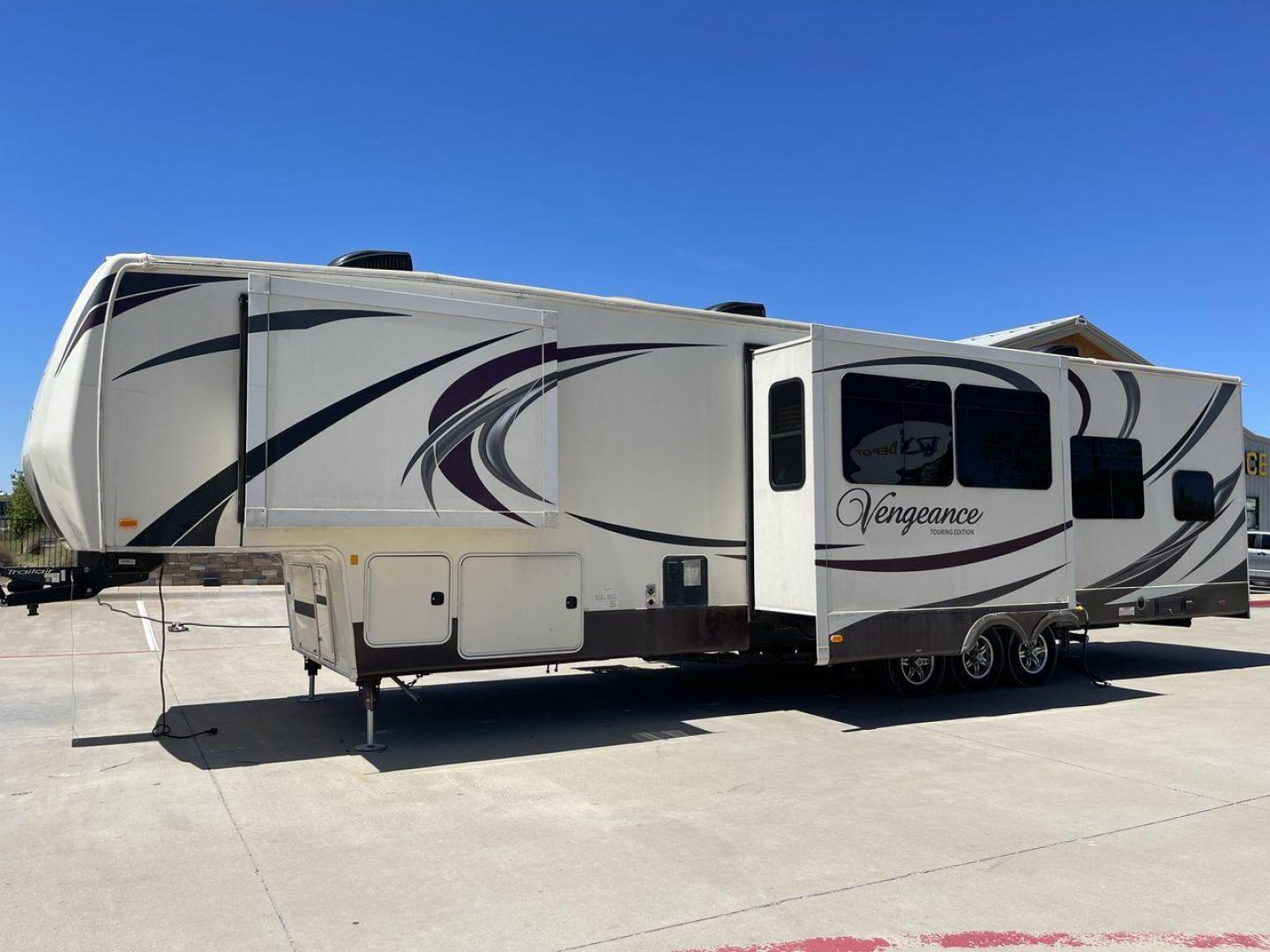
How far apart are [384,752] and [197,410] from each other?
9.42 feet

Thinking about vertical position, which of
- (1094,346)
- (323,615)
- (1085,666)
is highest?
(1094,346)

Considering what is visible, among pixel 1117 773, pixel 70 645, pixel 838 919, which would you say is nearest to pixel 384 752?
pixel 838 919

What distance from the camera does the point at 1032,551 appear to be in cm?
969

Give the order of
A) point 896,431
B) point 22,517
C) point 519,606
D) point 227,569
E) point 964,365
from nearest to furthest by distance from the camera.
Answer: point 519,606 < point 896,431 < point 964,365 < point 227,569 < point 22,517

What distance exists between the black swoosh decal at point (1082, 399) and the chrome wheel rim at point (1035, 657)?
230 centimetres

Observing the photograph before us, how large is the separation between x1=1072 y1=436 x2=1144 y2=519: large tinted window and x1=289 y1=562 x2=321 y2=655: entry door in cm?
756

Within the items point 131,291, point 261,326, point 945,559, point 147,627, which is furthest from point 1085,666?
point 147,627

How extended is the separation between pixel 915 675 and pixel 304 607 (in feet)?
19.2

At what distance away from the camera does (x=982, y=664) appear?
10.1 meters

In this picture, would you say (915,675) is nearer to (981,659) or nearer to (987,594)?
(981,659)

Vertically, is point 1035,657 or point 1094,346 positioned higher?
point 1094,346

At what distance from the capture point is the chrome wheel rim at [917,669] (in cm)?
958

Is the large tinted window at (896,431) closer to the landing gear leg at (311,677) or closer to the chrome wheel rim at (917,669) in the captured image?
the chrome wheel rim at (917,669)

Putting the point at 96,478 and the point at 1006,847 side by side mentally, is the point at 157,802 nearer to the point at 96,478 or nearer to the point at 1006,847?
the point at 96,478
